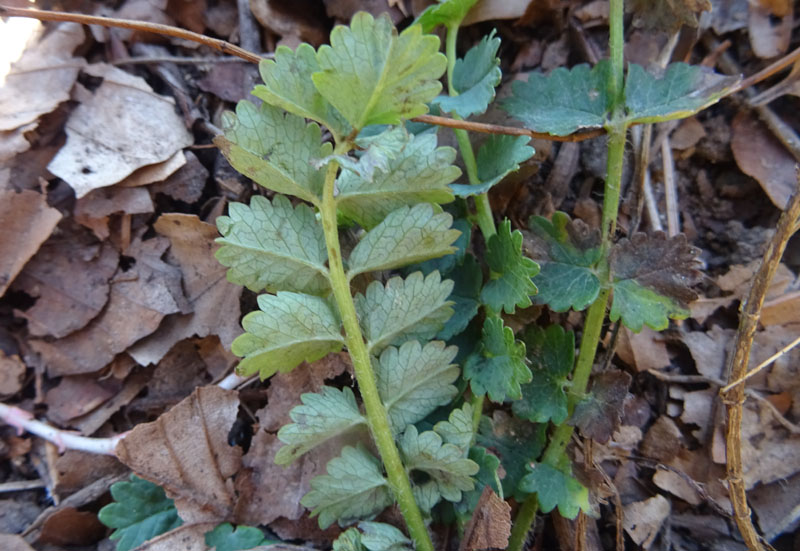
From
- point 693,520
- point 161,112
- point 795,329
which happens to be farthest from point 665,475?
point 161,112

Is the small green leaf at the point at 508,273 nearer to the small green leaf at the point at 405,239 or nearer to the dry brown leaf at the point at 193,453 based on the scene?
the small green leaf at the point at 405,239

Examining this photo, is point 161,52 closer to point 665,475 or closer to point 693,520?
point 665,475

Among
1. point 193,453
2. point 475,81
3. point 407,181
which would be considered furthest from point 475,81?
point 193,453

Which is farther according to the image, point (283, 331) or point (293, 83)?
point (283, 331)

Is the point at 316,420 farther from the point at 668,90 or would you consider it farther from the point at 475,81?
the point at 668,90

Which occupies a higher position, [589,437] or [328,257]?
[328,257]

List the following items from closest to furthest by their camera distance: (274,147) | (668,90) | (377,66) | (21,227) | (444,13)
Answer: (377,66), (274,147), (668,90), (444,13), (21,227)

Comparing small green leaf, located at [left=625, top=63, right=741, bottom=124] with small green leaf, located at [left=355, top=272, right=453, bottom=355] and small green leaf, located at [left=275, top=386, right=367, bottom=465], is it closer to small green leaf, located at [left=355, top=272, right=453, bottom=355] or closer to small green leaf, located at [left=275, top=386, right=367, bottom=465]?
small green leaf, located at [left=355, top=272, right=453, bottom=355]
